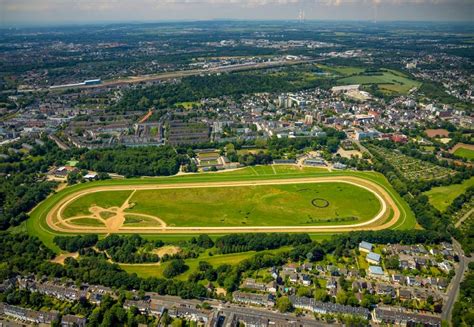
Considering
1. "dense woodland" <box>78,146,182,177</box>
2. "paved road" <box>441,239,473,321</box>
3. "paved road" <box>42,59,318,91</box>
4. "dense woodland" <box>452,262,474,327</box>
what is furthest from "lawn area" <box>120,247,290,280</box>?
"paved road" <box>42,59,318,91</box>

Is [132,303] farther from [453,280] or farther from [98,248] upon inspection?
[453,280]

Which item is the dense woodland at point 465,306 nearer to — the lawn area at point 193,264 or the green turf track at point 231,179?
the green turf track at point 231,179

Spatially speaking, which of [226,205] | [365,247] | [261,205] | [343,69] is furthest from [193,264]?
[343,69]

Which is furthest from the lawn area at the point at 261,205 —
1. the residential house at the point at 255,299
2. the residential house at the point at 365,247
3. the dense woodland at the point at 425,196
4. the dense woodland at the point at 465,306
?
the dense woodland at the point at 465,306

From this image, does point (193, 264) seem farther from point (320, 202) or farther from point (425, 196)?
point (425, 196)

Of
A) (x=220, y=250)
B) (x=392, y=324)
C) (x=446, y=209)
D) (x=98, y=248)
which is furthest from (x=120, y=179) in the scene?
(x=446, y=209)

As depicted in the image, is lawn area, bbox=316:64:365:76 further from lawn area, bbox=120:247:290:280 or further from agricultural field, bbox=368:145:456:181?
lawn area, bbox=120:247:290:280
